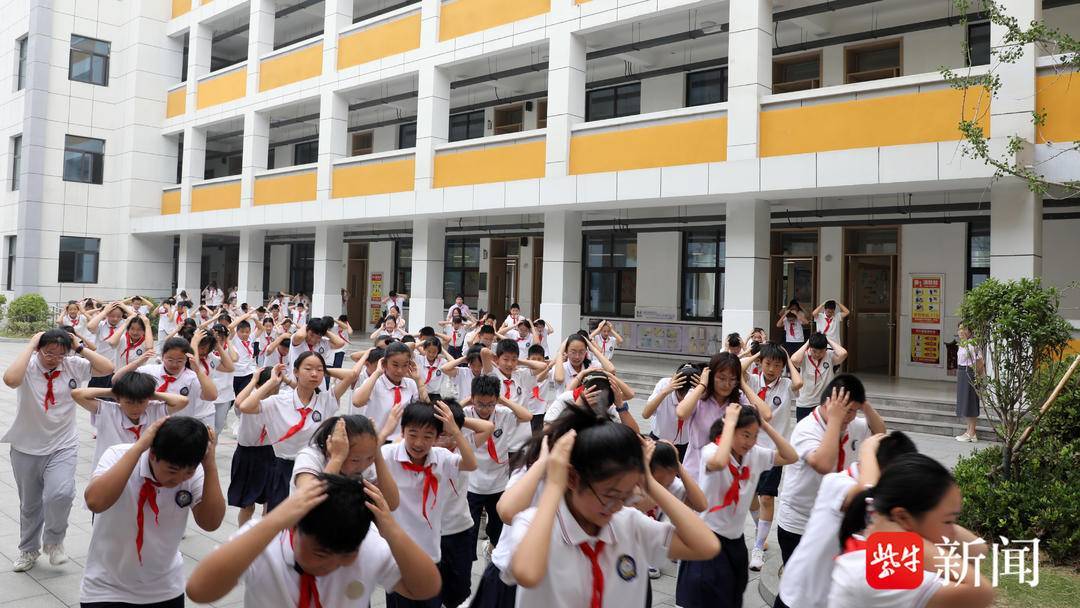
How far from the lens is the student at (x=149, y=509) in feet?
11.2

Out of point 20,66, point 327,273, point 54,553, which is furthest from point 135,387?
point 20,66

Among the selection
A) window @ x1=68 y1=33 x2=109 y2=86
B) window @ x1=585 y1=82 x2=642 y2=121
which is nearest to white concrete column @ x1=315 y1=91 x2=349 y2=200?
window @ x1=585 y1=82 x2=642 y2=121

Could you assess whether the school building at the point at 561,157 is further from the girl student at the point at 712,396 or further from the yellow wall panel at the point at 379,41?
the girl student at the point at 712,396

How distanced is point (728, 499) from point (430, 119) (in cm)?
1485

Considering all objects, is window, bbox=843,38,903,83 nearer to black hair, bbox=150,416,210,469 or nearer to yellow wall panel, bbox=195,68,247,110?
black hair, bbox=150,416,210,469

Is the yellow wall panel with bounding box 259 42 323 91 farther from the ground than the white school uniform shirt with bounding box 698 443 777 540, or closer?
farther from the ground

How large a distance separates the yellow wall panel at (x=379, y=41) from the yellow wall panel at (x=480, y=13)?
3.17ft

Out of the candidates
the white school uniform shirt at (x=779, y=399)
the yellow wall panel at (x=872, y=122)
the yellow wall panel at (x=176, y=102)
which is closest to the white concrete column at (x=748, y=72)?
the yellow wall panel at (x=872, y=122)

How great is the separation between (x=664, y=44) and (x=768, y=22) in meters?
3.72

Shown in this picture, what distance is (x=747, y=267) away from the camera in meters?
13.4

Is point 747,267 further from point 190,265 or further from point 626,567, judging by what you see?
point 190,265

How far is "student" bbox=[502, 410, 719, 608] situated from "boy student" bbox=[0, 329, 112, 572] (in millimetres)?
4571

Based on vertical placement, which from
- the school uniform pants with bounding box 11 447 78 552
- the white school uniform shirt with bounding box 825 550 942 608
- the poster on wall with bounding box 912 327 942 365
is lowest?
the school uniform pants with bounding box 11 447 78 552

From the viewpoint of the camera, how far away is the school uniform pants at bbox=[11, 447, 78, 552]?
5688mm
